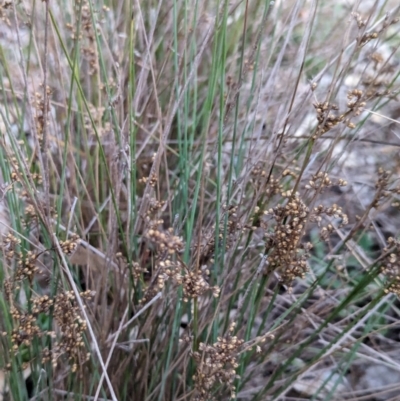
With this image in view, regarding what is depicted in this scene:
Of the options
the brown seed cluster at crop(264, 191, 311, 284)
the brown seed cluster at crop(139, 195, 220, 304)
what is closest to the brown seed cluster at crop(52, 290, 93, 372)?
the brown seed cluster at crop(139, 195, 220, 304)

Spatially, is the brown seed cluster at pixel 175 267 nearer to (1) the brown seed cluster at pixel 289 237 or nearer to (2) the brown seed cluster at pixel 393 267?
(1) the brown seed cluster at pixel 289 237

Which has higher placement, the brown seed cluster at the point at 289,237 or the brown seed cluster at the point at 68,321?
the brown seed cluster at the point at 289,237

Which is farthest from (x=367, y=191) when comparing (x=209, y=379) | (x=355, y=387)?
(x=209, y=379)

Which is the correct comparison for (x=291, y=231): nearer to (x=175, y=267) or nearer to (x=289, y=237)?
(x=289, y=237)

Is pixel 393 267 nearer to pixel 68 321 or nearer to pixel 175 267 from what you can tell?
pixel 175 267

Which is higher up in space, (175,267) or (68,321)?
(175,267)

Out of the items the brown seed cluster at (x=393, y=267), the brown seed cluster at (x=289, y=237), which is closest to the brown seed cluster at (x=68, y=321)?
the brown seed cluster at (x=289, y=237)

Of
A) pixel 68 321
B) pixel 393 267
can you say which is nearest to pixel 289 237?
pixel 393 267

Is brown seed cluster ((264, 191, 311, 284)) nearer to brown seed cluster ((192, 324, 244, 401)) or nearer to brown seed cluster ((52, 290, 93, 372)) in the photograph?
brown seed cluster ((192, 324, 244, 401))

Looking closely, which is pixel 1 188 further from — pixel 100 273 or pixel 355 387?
pixel 355 387

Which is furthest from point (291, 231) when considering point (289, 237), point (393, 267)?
point (393, 267)

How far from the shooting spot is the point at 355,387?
Answer: 1.03m

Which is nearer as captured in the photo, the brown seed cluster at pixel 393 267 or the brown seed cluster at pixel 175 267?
the brown seed cluster at pixel 175 267

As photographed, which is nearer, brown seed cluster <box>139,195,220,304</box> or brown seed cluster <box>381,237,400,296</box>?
brown seed cluster <box>139,195,220,304</box>
